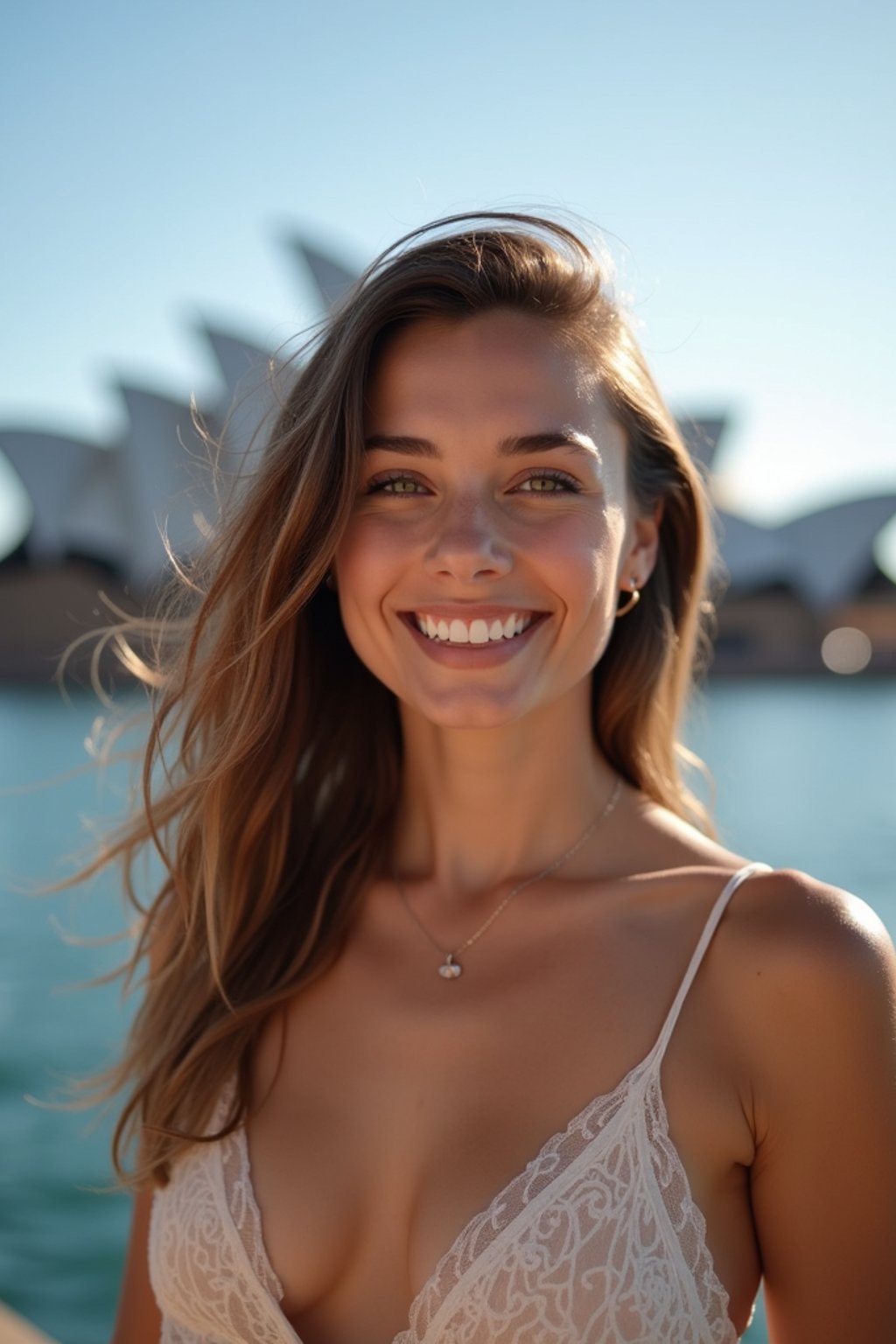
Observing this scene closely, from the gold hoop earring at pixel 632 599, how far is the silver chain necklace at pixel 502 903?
22cm

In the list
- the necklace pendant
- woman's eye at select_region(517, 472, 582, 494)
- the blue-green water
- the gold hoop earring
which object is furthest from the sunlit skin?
the blue-green water

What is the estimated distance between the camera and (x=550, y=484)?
1333 mm

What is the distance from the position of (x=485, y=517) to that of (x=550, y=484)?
3.3 inches

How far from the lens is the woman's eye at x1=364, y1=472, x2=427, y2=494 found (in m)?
1.36

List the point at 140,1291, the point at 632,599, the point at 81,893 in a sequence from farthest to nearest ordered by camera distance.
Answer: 1. the point at 81,893
2. the point at 632,599
3. the point at 140,1291

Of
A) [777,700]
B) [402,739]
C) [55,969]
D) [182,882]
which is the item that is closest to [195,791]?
[182,882]

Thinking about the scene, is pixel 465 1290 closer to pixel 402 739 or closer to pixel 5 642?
pixel 402 739

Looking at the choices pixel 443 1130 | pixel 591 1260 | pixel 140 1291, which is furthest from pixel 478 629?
pixel 140 1291

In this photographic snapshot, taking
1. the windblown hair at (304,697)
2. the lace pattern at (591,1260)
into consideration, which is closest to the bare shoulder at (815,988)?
the lace pattern at (591,1260)

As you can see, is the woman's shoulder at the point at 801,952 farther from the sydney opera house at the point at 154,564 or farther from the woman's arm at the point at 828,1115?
the sydney opera house at the point at 154,564

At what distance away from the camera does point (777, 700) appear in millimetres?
17484

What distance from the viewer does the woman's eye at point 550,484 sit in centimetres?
132

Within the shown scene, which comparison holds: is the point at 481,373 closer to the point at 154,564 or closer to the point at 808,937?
the point at 808,937

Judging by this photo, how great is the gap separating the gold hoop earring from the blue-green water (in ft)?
1.41
